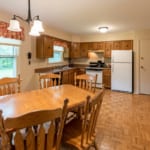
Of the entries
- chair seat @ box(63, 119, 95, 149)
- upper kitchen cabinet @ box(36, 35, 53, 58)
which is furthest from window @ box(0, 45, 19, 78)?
chair seat @ box(63, 119, 95, 149)

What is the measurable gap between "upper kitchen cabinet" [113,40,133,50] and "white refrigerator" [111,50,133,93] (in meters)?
0.37

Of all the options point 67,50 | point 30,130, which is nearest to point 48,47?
point 67,50

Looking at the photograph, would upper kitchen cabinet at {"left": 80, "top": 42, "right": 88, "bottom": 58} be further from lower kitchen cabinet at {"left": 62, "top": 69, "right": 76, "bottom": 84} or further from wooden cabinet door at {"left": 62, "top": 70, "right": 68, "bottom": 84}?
wooden cabinet door at {"left": 62, "top": 70, "right": 68, "bottom": 84}

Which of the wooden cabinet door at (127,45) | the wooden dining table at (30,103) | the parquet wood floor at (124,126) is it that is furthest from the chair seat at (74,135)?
the wooden cabinet door at (127,45)

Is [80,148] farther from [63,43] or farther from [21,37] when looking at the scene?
[63,43]

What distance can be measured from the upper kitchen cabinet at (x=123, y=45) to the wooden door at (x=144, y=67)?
1.40 feet

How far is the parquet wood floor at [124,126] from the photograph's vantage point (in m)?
2.49

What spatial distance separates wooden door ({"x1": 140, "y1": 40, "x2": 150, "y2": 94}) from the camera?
19.2ft

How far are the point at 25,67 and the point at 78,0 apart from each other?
8.07 feet

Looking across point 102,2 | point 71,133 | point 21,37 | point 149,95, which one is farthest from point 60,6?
point 149,95

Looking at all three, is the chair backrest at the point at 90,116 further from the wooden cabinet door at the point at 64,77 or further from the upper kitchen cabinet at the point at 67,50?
the upper kitchen cabinet at the point at 67,50

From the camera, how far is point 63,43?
670cm

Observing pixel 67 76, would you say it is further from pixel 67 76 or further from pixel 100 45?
pixel 100 45

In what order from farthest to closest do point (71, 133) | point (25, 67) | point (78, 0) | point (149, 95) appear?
point (149, 95), point (25, 67), point (78, 0), point (71, 133)
